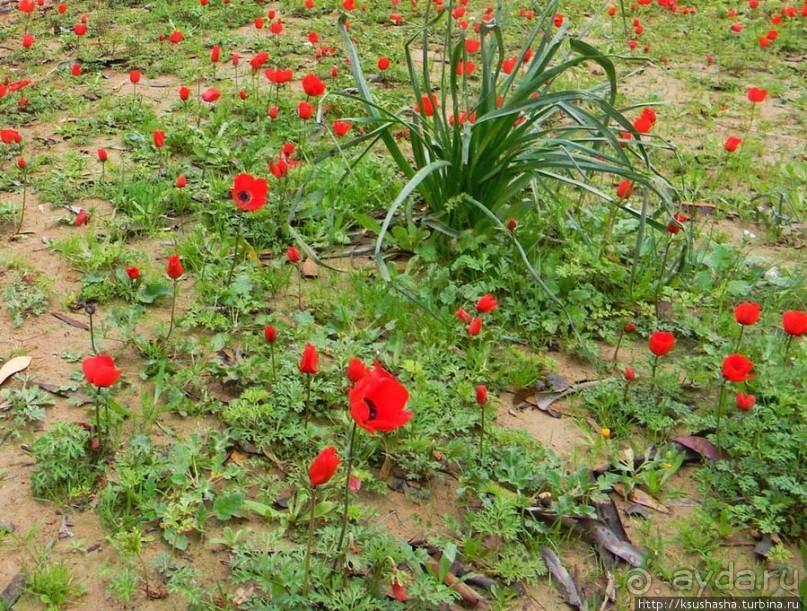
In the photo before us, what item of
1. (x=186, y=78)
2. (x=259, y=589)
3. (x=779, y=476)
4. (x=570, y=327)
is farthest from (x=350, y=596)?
(x=186, y=78)

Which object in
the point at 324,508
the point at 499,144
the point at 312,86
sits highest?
the point at 312,86

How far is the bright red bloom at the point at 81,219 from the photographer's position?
3412mm

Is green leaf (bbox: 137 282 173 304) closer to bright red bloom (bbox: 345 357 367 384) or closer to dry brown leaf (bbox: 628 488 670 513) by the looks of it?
bright red bloom (bbox: 345 357 367 384)

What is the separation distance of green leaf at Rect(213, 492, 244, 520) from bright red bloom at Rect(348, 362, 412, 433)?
0.62 metres

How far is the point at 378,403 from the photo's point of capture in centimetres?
169

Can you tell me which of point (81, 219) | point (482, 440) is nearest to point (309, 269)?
point (81, 219)

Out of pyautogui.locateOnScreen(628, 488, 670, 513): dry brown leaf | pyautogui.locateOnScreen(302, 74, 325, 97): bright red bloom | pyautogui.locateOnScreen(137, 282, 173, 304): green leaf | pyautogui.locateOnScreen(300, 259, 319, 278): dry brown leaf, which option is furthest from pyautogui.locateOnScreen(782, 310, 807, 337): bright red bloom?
pyautogui.locateOnScreen(302, 74, 325, 97): bright red bloom

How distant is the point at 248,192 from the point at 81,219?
1048 mm

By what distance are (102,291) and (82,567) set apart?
1.33m

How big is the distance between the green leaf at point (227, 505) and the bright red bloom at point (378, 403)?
62 cm

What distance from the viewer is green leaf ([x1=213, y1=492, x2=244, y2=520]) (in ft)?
6.88

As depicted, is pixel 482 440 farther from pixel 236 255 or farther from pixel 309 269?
pixel 236 255

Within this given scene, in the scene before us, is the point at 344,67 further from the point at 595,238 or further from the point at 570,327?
the point at 570,327

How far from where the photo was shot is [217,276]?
314cm
